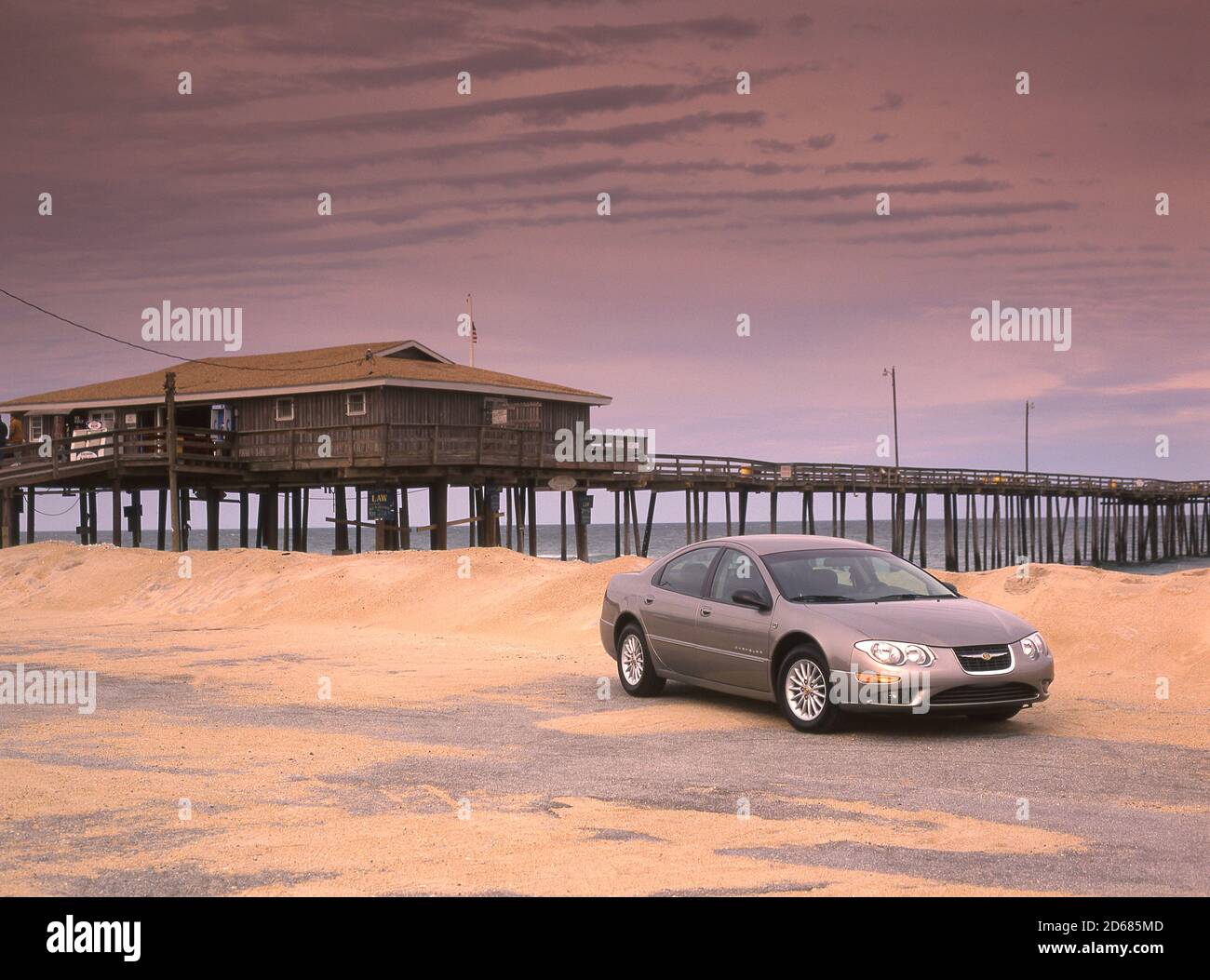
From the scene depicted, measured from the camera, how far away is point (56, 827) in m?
7.39

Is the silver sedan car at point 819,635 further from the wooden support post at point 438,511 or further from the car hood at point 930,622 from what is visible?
the wooden support post at point 438,511

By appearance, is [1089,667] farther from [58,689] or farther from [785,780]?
[58,689]

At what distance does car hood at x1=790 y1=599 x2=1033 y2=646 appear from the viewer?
1030 centimetres

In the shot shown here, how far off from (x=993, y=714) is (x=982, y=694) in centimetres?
71

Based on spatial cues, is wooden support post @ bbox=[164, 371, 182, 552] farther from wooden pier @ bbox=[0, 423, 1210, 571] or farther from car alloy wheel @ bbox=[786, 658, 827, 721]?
car alloy wheel @ bbox=[786, 658, 827, 721]

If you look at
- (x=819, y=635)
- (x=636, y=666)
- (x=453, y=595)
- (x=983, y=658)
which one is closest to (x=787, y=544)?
(x=819, y=635)

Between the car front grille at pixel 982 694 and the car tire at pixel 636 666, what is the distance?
333 centimetres

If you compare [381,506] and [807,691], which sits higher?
[381,506]

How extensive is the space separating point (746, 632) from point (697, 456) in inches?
1576

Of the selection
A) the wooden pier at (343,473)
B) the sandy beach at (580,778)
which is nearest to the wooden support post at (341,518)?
the wooden pier at (343,473)

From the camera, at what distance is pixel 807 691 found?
35.1ft

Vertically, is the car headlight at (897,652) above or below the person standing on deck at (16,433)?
below

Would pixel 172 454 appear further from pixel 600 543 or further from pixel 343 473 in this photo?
pixel 600 543

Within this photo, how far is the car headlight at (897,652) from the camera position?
1015 cm
